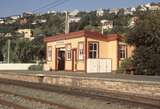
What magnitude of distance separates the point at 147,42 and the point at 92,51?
7174 mm

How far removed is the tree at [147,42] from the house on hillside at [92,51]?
4.36 meters

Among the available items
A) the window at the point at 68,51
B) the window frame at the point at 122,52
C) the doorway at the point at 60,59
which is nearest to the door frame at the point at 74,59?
the window at the point at 68,51

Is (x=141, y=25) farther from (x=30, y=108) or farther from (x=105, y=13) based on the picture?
(x=105, y=13)

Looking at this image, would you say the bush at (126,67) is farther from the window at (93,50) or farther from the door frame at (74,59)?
the door frame at (74,59)

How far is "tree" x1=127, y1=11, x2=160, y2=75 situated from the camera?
37.9 m

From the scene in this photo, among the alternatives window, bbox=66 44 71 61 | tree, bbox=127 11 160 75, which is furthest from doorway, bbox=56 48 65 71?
tree, bbox=127 11 160 75

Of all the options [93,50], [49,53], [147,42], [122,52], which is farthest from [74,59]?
[147,42]

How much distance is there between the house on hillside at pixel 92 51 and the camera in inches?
1730

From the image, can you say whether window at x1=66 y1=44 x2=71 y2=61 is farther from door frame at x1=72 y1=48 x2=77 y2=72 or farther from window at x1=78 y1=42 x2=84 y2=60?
window at x1=78 y1=42 x2=84 y2=60

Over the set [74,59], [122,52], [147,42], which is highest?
[147,42]

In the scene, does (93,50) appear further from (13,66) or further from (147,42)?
(13,66)

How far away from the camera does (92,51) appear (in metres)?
45.2

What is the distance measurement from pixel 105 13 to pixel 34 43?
36.3 m

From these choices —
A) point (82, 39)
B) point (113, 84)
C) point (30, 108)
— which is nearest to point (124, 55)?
point (82, 39)
